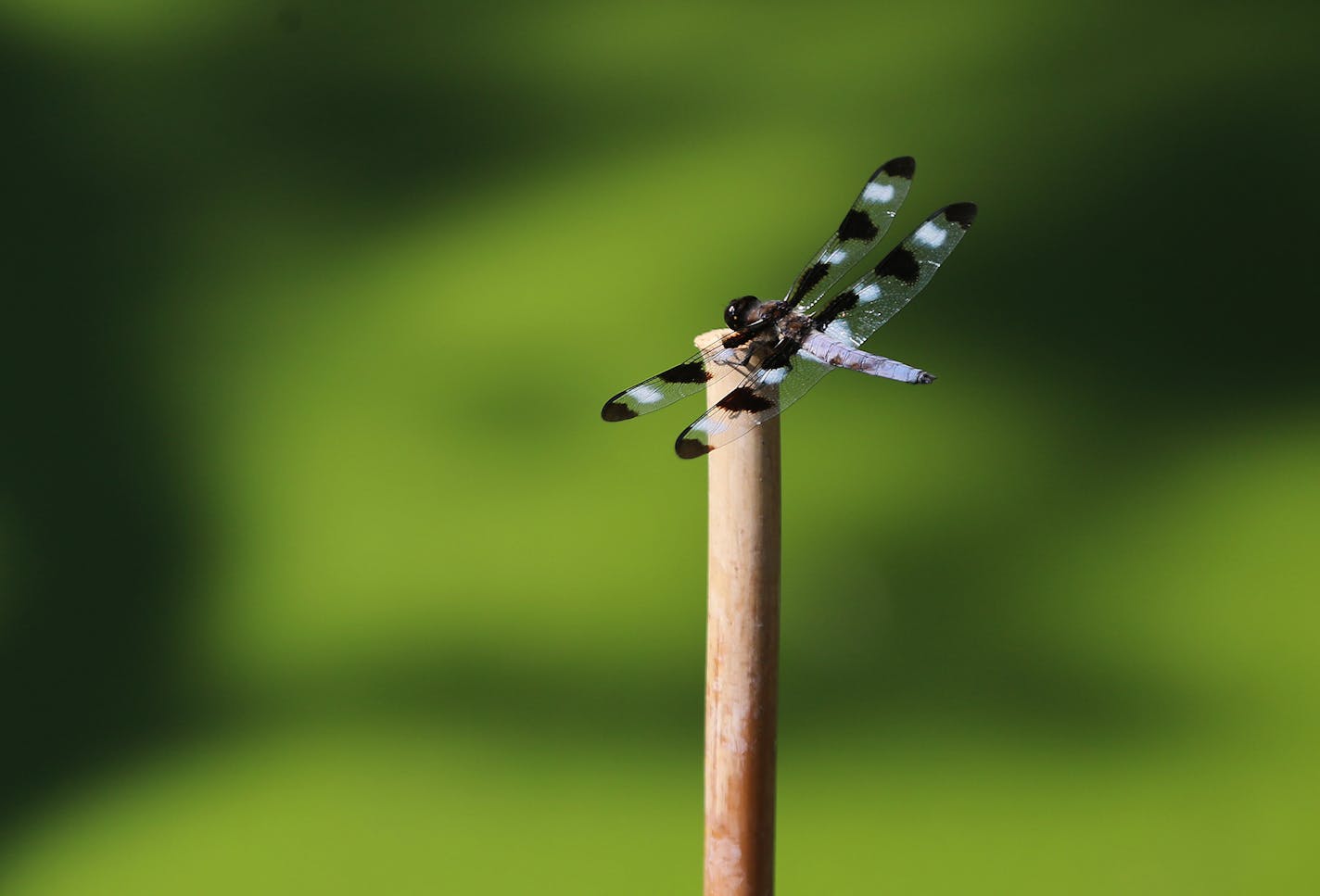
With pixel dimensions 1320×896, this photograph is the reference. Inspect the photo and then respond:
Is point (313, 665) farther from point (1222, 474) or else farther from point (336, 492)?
point (1222, 474)

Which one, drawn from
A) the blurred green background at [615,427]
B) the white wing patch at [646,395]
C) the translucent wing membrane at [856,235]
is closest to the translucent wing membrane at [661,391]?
the white wing patch at [646,395]

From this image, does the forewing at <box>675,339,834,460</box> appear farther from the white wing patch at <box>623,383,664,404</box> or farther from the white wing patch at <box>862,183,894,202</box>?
the white wing patch at <box>862,183,894,202</box>

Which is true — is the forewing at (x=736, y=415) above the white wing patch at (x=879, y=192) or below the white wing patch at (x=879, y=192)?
below

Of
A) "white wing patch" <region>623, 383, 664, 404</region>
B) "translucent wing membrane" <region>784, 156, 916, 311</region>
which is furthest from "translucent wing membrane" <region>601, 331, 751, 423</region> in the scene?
"translucent wing membrane" <region>784, 156, 916, 311</region>

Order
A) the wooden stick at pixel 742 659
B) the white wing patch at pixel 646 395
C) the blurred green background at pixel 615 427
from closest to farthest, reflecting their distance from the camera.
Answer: the wooden stick at pixel 742 659, the white wing patch at pixel 646 395, the blurred green background at pixel 615 427

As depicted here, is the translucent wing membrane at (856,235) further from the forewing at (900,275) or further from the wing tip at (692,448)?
the wing tip at (692,448)

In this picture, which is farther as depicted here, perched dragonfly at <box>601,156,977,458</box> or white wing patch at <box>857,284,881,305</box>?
→ white wing patch at <box>857,284,881,305</box>

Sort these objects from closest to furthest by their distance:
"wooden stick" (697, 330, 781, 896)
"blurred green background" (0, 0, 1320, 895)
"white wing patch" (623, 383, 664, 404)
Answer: "wooden stick" (697, 330, 781, 896) → "white wing patch" (623, 383, 664, 404) → "blurred green background" (0, 0, 1320, 895)
